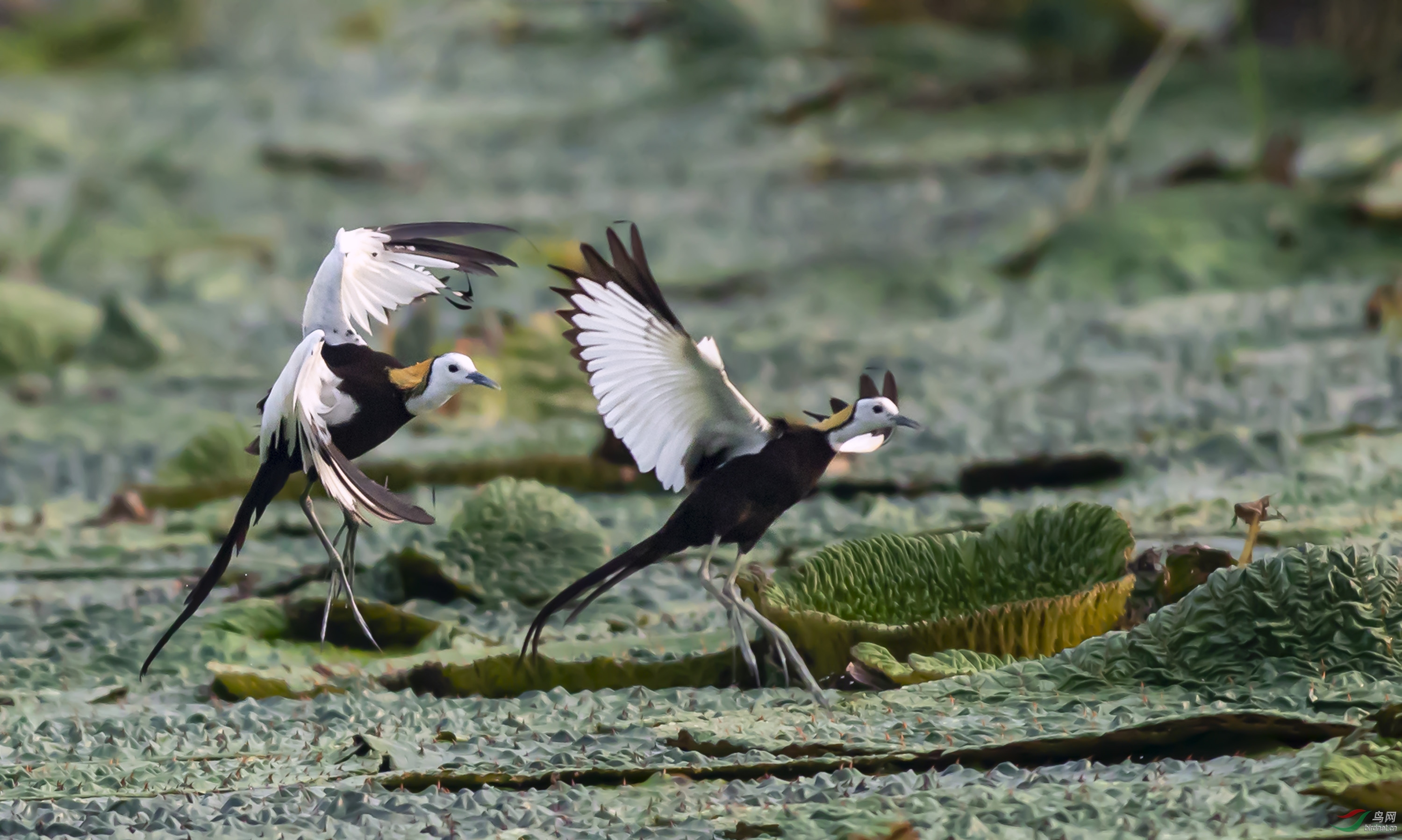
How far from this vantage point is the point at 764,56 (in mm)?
8062

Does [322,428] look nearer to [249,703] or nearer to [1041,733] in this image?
[249,703]

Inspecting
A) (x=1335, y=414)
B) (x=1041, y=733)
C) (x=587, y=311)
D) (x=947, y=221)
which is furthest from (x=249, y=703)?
(x=947, y=221)

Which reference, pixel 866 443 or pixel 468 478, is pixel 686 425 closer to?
pixel 866 443

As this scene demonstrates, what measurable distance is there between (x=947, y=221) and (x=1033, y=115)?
0.99 metres

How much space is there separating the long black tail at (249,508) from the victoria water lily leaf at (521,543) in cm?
69

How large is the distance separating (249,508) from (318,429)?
136mm

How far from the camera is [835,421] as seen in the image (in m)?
2.02

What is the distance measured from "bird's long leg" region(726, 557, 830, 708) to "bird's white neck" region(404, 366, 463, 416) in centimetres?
38

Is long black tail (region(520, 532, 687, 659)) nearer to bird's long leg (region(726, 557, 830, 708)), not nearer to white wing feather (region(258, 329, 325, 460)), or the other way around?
bird's long leg (region(726, 557, 830, 708))

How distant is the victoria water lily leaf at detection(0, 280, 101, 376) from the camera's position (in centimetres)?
502

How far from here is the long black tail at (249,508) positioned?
198cm

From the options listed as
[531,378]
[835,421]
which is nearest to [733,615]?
[835,421]

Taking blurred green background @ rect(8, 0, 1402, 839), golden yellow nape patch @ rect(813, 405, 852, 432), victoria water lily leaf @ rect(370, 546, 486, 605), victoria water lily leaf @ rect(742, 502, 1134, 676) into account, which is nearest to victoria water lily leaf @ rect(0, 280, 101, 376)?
blurred green background @ rect(8, 0, 1402, 839)

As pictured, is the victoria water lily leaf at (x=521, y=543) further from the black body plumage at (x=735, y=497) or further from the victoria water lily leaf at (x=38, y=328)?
the victoria water lily leaf at (x=38, y=328)
